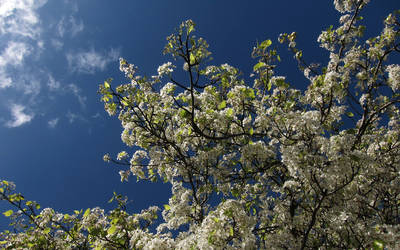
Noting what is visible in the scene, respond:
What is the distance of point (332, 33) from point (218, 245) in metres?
8.58

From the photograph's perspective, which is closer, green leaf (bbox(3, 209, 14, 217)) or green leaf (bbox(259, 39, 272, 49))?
green leaf (bbox(259, 39, 272, 49))

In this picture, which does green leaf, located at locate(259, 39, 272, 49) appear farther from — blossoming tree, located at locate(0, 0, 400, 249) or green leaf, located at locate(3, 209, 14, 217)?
green leaf, located at locate(3, 209, 14, 217)

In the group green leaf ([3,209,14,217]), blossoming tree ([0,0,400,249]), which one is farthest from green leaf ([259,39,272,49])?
green leaf ([3,209,14,217])

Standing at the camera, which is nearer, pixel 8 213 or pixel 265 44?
pixel 265 44

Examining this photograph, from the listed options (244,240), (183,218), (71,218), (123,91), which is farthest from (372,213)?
(71,218)

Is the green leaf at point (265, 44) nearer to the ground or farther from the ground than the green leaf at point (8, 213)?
farther from the ground

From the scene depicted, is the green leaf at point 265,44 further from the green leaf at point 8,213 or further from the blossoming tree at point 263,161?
the green leaf at point 8,213

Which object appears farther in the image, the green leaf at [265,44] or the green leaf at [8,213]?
the green leaf at [8,213]

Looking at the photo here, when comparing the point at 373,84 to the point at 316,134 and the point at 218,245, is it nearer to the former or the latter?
the point at 316,134

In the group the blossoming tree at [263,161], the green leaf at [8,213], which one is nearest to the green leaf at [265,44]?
the blossoming tree at [263,161]

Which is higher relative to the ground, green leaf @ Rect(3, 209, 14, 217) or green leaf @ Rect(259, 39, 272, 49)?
green leaf @ Rect(259, 39, 272, 49)

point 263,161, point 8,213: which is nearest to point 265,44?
point 263,161

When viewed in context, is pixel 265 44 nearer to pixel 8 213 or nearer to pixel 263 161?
pixel 263 161

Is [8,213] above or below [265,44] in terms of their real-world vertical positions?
below
